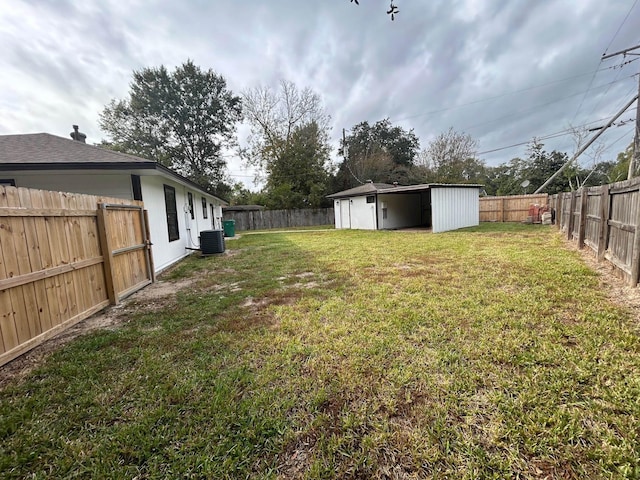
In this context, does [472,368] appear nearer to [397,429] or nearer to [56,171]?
[397,429]

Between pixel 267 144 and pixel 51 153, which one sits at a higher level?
pixel 267 144

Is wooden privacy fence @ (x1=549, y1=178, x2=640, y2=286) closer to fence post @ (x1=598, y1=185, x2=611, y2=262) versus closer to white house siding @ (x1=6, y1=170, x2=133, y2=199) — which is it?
fence post @ (x1=598, y1=185, x2=611, y2=262)

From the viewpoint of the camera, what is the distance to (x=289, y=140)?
82.0ft

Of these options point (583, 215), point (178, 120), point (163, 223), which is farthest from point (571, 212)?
point (178, 120)

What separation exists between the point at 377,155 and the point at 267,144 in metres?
11.1

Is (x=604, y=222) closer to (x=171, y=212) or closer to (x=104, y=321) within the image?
(x=104, y=321)

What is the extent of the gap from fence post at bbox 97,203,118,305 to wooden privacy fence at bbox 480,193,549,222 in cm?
1923

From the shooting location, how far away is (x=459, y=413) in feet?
5.56

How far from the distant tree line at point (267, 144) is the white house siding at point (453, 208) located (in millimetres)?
12265

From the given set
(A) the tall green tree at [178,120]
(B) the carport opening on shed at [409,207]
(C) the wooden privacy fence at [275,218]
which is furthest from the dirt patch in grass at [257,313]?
(A) the tall green tree at [178,120]

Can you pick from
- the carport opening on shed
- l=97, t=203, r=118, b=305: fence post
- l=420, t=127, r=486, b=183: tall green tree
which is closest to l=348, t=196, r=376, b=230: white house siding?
the carport opening on shed

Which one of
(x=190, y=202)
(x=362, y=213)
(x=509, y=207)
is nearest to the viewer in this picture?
(x=190, y=202)

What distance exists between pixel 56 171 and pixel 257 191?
25.4m

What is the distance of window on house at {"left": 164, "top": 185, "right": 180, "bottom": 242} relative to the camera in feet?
23.9
